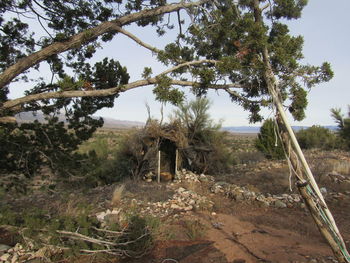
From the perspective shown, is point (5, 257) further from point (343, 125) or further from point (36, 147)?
point (343, 125)

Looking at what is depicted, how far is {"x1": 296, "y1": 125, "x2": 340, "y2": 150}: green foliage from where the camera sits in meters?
19.5

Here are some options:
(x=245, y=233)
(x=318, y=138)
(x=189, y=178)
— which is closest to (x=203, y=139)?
(x=189, y=178)

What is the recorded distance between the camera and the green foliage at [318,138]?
19.5 metres

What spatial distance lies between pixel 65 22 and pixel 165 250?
502 centimetres

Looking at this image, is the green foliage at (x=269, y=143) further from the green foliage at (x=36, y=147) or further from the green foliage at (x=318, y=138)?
the green foliage at (x=36, y=147)

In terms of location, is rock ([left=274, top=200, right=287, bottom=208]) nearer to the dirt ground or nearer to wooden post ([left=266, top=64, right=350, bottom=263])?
the dirt ground

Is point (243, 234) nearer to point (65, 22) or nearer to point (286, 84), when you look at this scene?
point (286, 84)

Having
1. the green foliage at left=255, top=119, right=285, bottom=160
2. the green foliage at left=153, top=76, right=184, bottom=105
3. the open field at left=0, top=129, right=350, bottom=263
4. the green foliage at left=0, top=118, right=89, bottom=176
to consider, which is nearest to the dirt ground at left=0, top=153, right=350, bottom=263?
the open field at left=0, top=129, right=350, bottom=263

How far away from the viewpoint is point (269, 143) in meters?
16.0

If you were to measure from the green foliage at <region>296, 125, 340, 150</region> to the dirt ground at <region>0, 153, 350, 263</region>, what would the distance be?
12.6 m

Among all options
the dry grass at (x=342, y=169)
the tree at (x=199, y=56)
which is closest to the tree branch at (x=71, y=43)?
the tree at (x=199, y=56)

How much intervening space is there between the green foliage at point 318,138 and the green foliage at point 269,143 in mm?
6166

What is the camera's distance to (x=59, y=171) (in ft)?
17.5

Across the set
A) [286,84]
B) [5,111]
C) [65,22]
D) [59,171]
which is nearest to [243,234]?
[286,84]
